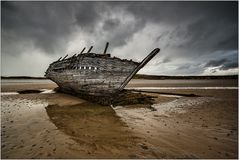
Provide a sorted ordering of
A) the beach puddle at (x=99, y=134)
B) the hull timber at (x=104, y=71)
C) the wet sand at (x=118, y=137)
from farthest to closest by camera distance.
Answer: the hull timber at (x=104, y=71) < the beach puddle at (x=99, y=134) < the wet sand at (x=118, y=137)

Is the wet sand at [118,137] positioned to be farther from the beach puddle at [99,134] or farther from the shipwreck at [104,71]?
the shipwreck at [104,71]

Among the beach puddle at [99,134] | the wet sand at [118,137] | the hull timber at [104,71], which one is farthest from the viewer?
the hull timber at [104,71]

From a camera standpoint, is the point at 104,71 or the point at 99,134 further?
the point at 104,71

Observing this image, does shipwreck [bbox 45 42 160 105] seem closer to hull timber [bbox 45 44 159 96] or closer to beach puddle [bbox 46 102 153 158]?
hull timber [bbox 45 44 159 96]

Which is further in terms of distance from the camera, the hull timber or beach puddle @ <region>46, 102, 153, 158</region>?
the hull timber

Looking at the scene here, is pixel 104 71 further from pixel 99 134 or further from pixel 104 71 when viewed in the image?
pixel 99 134

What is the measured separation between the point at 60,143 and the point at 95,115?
287 cm

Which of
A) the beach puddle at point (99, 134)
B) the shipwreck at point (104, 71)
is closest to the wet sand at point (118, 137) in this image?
the beach puddle at point (99, 134)

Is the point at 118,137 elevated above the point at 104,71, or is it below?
below

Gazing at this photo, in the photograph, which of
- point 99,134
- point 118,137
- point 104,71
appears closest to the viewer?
point 118,137

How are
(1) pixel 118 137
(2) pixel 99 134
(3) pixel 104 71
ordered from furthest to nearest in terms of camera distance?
(3) pixel 104 71
(2) pixel 99 134
(1) pixel 118 137

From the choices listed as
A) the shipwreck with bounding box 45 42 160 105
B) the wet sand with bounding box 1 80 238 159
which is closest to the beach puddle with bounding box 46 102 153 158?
the wet sand with bounding box 1 80 238 159

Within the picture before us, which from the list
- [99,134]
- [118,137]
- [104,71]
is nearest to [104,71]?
[104,71]

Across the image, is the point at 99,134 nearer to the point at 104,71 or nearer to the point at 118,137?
the point at 118,137
